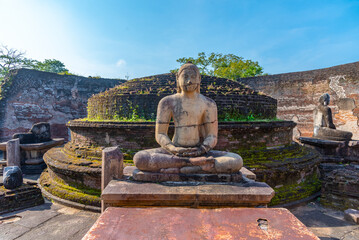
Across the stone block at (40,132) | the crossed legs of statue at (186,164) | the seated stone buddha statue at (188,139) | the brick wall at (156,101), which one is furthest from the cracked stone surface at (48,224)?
the stone block at (40,132)

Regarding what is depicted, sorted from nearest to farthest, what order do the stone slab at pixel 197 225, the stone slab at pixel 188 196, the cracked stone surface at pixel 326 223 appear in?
the stone slab at pixel 197 225
the stone slab at pixel 188 196
the cracked stone surface at pixel 326 223

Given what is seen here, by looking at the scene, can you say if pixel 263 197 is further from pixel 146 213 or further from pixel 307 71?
pixel 307 71

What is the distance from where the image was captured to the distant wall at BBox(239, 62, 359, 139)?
1105cm

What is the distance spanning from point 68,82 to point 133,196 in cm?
1447

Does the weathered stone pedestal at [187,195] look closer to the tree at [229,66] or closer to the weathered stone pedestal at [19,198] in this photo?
the weathered stone pedestal at [19,198]

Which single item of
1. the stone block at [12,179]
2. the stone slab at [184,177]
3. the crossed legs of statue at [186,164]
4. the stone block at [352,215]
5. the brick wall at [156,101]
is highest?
the brick wall at [156,101]

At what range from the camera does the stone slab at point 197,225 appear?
5.51 ft

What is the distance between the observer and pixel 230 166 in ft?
9.12

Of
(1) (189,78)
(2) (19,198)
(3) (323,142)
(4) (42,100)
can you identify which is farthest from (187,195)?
(4) (42,100)

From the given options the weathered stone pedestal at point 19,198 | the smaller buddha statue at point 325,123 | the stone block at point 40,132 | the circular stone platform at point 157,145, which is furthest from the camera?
the stone block at point 40,132

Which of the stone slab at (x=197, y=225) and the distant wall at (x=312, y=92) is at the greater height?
the distant wall at (x=312, y=92)

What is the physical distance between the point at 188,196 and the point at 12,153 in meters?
7.76

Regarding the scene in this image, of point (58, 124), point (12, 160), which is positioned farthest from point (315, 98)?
point (58, 124)

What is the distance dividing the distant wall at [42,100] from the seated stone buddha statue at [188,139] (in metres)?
13.0
